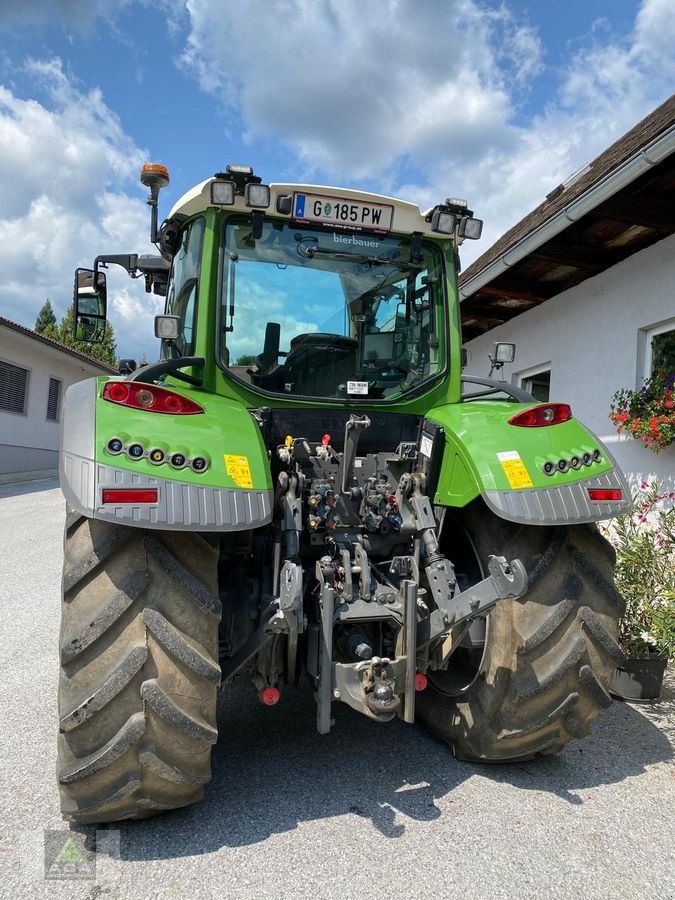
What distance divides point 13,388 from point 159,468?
1566 centimetres

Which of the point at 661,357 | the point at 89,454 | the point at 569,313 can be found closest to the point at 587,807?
the point at 89,454

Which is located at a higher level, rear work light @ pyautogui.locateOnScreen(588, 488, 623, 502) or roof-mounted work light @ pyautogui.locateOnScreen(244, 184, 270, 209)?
roof-mounted work light @ pyautogui.locateOnScreen(244, 184, 270, 209)

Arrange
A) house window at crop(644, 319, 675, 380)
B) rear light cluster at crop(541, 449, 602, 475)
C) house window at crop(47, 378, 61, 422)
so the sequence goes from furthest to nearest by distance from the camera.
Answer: house window at crop(47, 378, 61, 422) < house window at crop(644, 319, 675, 380) < rear light cluster at crop(541, 449, 602, 475)

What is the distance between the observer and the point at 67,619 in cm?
210

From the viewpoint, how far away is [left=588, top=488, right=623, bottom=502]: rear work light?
253 cm

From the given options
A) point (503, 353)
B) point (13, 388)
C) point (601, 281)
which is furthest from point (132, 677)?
point (13, 388)

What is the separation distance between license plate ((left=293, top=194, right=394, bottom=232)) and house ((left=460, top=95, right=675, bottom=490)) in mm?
2448

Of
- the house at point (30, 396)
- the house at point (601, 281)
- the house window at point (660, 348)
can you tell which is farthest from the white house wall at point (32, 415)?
the house window at point (660, 348)

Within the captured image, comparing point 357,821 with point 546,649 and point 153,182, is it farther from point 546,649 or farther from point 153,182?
point 153,182

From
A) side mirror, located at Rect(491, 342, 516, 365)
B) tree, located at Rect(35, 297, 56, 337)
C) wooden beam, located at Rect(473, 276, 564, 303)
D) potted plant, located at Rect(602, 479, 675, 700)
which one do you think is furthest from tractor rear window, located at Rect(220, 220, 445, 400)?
tree, located at Rect(35, 297, 56, 337)

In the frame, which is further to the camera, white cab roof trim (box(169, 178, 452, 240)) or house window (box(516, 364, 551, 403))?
house window (box(516, 364, 551, 403))

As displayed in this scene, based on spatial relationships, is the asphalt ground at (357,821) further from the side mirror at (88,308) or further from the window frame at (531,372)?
the window frame at (531,372)

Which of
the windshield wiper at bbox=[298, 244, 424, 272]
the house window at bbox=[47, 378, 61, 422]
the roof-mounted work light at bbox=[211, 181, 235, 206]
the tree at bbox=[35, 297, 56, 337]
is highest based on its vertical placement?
the tree at bbox=[35, 297, 56, 337]

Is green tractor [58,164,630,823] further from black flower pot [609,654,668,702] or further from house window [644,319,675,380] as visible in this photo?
house window [644,319,675,380]
